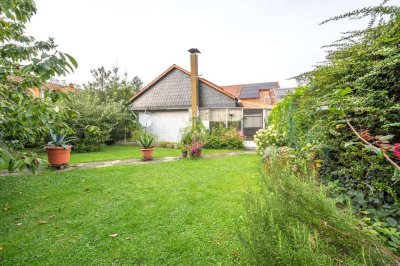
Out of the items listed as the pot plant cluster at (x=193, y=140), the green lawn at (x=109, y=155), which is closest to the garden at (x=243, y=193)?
the green lawn at (x=109, y=155)

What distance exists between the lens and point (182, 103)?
14539mm

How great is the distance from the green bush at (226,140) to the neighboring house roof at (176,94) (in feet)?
7.49

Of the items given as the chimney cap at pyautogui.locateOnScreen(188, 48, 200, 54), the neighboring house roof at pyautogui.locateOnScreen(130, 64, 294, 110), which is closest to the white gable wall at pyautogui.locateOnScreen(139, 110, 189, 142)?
the neighboring house roof at pyautogui.locateOnScreen(130, 64, 294, 110)

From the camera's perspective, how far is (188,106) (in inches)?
560

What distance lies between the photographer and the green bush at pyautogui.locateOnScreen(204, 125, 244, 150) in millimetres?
11891

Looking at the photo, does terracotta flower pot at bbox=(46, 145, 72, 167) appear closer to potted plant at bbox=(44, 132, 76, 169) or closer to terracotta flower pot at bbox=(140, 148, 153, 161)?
potted plant at bbox=(44, 132, 76, 169)

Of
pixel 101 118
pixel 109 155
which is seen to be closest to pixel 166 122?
pixel 101 118

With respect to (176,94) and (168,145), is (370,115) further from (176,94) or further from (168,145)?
(176,94)

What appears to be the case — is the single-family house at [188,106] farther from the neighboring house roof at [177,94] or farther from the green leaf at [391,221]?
the green leaf at [391,221]

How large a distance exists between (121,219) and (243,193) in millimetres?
1909

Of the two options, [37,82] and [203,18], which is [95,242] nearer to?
[37,82]

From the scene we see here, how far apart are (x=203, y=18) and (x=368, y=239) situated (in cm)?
889

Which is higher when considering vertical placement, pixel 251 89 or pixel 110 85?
pixel 251 89

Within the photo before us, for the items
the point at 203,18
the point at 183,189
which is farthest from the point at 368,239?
the point at 203,18
